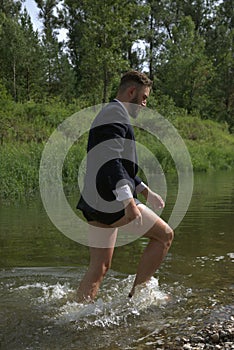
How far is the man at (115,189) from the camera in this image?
471 centimetres

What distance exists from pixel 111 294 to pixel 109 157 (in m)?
1.73

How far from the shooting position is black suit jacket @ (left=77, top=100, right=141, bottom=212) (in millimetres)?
4699

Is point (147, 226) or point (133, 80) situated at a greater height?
point (133, 80)

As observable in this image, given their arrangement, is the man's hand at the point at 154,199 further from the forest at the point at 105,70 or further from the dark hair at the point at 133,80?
the forest at the point at 105,70

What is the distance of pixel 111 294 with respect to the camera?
5660mm

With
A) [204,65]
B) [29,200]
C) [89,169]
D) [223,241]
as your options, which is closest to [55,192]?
[29,200]

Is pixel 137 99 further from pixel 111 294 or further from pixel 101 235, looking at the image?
pixel 111 294

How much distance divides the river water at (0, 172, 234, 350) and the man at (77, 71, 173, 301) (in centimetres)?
34

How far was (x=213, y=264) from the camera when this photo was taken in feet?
22.6

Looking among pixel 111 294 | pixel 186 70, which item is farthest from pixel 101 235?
pixel 186 70

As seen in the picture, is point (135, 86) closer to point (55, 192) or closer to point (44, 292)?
point (44, 292)

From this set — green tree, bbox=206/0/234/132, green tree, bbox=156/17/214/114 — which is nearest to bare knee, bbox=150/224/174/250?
green tree, bbox=156/17/214/114

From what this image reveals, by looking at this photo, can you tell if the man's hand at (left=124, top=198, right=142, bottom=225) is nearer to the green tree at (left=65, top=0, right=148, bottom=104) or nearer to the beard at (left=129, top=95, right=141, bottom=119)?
the beard at (left=129, top=95, right=141, bottom=119)

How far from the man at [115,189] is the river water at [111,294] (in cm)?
34
